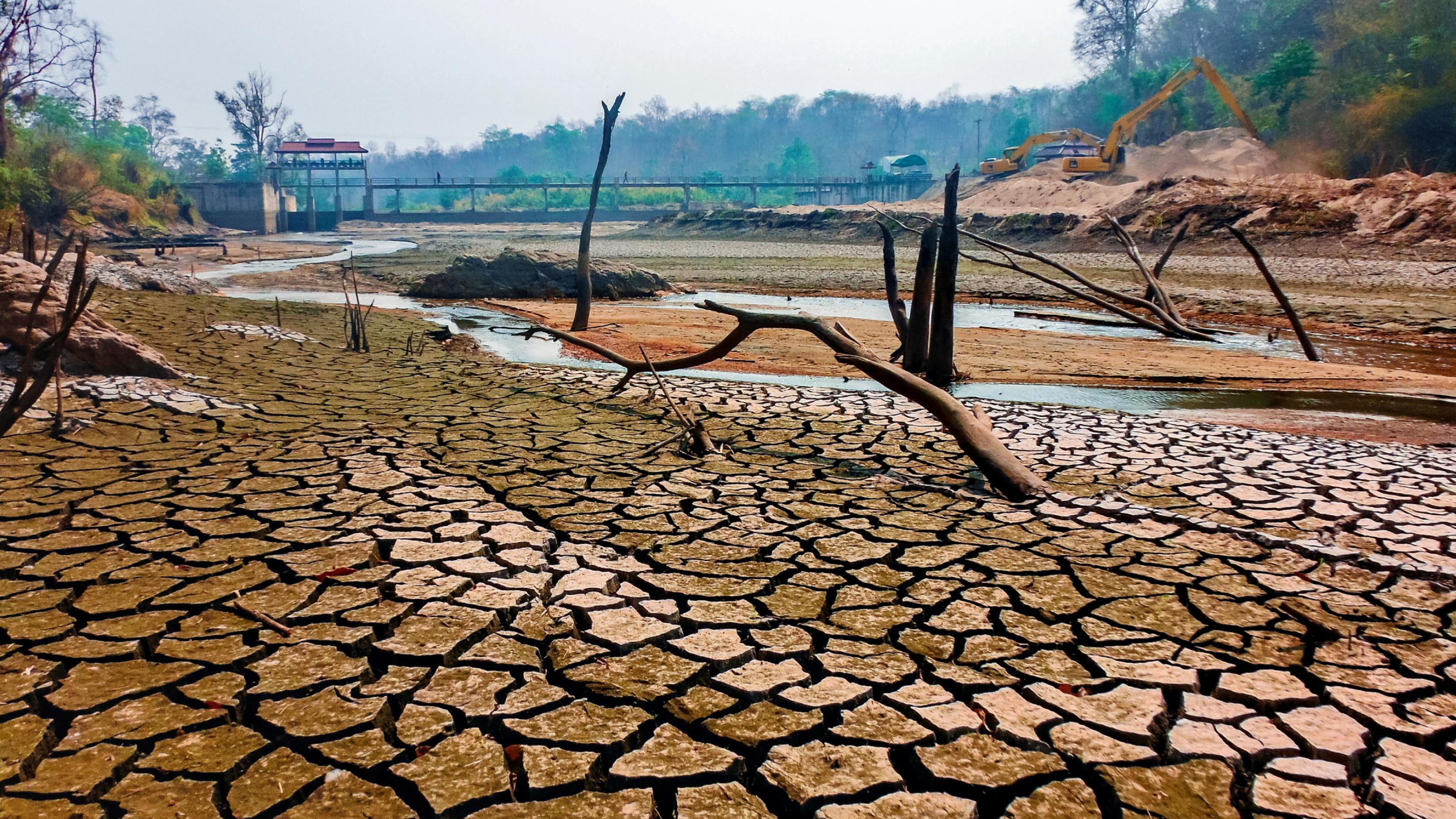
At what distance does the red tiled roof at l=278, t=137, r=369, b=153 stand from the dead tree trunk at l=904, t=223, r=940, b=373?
57571 mm

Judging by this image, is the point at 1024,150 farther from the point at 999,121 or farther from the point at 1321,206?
the point at 999,121

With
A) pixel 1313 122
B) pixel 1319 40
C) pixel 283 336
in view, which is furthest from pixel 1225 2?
pixel 283 336

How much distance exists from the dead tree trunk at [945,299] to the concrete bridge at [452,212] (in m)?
50.4

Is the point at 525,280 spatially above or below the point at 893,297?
below

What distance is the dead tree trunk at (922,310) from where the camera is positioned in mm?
8320

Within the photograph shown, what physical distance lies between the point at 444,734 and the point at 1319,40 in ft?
174

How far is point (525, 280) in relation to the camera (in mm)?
17922

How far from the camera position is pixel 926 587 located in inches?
143

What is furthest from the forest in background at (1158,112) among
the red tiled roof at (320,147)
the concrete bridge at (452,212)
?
the red tiled roof at (320,147)

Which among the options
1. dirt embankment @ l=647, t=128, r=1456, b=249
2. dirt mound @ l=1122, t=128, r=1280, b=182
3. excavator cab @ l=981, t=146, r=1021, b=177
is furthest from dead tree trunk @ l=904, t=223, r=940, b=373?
excavator cab @ l=981, t=146, r=1021, b=177

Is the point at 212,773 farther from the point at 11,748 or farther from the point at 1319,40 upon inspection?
the point at 1319,40

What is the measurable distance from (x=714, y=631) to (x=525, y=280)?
15497 mm

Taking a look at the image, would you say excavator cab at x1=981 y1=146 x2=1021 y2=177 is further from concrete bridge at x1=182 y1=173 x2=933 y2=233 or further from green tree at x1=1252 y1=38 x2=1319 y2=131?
concrete bridge at x1=182 y1=173 x2=933 y2=233

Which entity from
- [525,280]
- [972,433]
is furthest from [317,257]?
[972,433]
